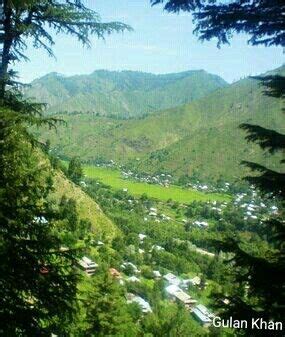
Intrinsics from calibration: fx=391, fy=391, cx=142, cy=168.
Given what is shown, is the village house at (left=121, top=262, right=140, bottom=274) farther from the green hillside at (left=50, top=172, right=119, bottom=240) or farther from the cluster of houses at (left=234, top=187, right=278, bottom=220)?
the cluster of houses at (left=234, top=187, right=278, bottom=220)

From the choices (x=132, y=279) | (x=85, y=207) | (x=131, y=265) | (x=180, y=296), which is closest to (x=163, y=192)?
(x=85, y=207)

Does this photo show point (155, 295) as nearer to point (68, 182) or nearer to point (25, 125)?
point (68, 182)

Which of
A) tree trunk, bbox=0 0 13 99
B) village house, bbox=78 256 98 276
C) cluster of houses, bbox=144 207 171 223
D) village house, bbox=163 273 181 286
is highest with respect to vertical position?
tree trunk, bbox=0 0 13 99

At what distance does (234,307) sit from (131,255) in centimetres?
7323

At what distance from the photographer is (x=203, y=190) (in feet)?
621

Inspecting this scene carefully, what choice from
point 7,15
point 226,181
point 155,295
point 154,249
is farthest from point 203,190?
point 7,15

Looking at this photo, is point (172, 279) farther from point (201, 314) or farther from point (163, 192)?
point (163, 192)

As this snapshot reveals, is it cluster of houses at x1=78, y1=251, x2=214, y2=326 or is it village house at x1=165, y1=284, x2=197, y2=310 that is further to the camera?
village house at x1=165, y1=284, x2=197, y2=310

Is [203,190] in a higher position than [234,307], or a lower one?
lower

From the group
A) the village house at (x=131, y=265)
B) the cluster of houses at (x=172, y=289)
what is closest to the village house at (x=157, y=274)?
the cluster of houses at (x=172, y=289)

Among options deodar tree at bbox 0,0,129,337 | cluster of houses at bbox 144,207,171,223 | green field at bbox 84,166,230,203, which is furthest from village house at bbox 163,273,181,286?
green field at bbox 84,166,230,203

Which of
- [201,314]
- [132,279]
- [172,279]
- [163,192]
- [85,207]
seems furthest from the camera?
[163,192]

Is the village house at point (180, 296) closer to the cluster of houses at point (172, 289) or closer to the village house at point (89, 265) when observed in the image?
the cluster of houses at point (172, 289)

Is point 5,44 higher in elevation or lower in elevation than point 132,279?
higher
